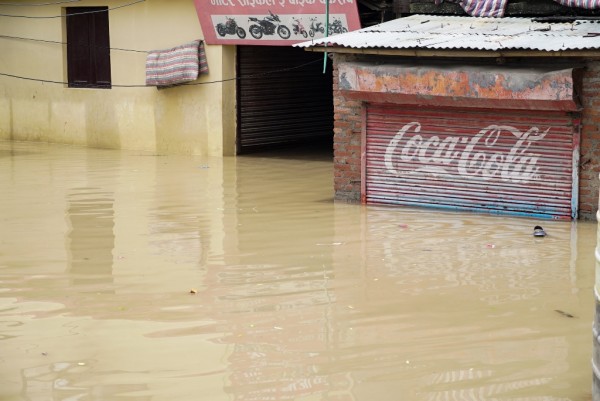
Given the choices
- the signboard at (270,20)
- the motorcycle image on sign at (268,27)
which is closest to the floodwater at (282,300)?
the signboard at (270,20)

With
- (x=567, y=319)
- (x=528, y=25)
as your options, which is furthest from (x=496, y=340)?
(x=528, y=25)

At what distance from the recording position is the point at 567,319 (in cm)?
834

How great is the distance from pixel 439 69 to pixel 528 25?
4.44ft

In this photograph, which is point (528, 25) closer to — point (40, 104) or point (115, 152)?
point (115, 152)

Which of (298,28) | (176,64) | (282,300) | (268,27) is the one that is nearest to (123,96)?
(176,64)

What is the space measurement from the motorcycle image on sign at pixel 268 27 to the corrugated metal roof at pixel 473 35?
9.79ft

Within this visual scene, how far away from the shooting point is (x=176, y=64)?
721 inches

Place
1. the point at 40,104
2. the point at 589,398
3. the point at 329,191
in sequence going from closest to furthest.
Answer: the point at 589,398 < the point at 329,191 < the point at 40,104

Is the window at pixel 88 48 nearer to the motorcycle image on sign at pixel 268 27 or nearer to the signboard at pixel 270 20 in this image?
the signboard at pixel 270 20

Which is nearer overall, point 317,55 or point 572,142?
point 572,142

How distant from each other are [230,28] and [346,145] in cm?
466

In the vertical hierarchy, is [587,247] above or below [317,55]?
below

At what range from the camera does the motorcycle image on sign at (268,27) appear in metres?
17.0

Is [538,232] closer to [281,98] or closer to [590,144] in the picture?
[590,144]
